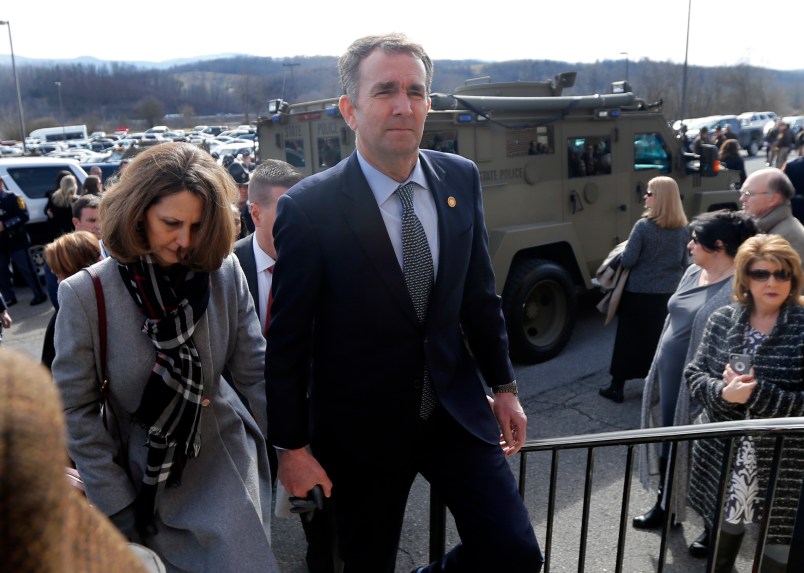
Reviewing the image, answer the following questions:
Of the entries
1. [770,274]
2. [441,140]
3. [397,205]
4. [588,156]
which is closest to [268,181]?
[397,205]

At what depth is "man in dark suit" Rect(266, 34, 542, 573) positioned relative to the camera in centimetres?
205

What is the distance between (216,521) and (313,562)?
161 cm

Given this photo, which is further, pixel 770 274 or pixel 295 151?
pixel 295 151

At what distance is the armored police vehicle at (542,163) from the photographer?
623cm

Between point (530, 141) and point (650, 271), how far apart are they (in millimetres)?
1853

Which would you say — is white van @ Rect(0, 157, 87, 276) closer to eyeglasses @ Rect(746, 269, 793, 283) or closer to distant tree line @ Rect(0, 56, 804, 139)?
eyeglasses @ Rect(746, 269, 793, 283)

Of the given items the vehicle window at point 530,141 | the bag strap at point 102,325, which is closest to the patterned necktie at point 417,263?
the bag strap at point 102,325

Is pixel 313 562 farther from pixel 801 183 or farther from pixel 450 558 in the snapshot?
pixel 801 183

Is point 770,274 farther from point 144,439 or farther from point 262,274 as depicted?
point 144,439

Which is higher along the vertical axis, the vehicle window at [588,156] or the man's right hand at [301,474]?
the vehicle window at [588,156]

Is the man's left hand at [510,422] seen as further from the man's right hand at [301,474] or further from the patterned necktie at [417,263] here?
the man's right hand at [301,474]

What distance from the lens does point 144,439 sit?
1.95 metres

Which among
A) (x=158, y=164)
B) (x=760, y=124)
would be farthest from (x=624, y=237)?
(x=760, y=124)

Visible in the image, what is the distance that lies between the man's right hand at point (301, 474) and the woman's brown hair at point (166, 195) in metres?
0.61
